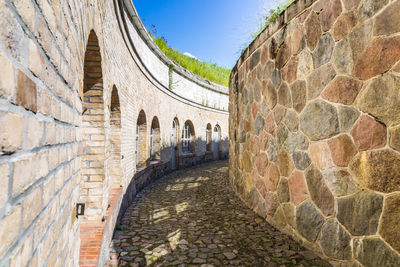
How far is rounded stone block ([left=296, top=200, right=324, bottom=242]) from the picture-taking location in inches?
109

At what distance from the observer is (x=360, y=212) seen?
88.6 inches

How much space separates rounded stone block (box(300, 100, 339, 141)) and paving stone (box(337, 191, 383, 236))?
27.8 inches

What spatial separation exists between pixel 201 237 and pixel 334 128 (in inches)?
94.4

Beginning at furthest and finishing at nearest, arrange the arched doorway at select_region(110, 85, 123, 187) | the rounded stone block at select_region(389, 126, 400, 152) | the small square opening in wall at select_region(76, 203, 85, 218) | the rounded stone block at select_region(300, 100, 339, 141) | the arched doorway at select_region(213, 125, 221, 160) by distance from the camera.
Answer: the arched doorway at select_region(213, 125, 221, 160) < the arched doorway at select_region(110, 85, 123, 187) < the rounded stone block at select_region(300, 100, 339, 141) < the rounded stone block at select_region(389, 126, 400, 152) < the small square opening in wall at select_region(76, 203, 85, 218)

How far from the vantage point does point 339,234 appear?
8.11 ft

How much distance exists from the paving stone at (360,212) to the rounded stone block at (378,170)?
10 cm

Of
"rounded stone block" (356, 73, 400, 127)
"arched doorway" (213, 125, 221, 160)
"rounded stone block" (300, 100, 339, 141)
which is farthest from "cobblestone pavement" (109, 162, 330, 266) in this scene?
"arched doorway" (213, 125, 221, 160)

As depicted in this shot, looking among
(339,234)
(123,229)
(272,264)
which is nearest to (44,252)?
(272,264)

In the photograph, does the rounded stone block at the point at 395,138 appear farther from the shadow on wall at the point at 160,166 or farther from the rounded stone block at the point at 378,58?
the shadow on wall at the point at 160,166

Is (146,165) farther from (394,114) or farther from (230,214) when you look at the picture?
(394,114)

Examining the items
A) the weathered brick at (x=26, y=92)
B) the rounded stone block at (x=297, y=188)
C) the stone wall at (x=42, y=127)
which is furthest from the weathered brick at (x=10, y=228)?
the rounded stone block at (x=297, y=188)

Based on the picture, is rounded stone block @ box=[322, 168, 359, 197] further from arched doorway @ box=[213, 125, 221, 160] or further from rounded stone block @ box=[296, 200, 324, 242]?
arched doorway @ box=[213, 125, 221, 160]

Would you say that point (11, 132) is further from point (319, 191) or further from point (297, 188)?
point (297, 188)

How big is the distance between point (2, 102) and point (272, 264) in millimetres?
2950
